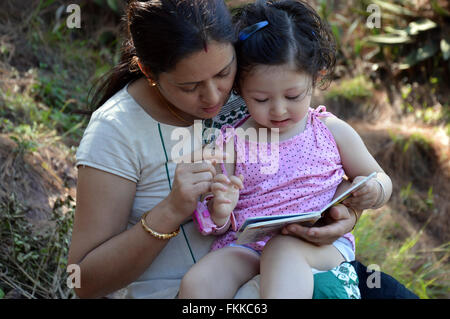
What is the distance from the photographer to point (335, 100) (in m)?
5.93

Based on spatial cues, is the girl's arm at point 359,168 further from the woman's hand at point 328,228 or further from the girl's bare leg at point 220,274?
the girl's bare leg at point 220,274

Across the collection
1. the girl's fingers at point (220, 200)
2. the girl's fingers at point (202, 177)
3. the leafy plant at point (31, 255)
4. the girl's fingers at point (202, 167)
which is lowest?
the leafy plant at point (31, 255)

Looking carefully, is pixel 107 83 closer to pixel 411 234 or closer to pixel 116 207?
pixel 116 207

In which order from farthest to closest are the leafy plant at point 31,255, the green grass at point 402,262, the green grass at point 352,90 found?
1. the green grass at point 352,90
2. the green grass at point 402,262
3. the leafy plant at point 31,255

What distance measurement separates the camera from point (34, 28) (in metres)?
5.09


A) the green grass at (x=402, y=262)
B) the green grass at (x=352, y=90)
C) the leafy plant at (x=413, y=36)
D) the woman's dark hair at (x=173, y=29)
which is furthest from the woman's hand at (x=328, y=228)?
the leafy plant at (x=413, y=36)

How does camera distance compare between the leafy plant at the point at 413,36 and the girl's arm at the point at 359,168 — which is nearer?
the girl's arm at the point at 359,168

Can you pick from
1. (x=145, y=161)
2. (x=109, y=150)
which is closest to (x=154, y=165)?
(x=145, y=161)

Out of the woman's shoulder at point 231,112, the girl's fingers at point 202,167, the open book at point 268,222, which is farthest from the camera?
the woman's shoulder at point 231,112

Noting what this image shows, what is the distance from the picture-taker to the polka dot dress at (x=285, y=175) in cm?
180

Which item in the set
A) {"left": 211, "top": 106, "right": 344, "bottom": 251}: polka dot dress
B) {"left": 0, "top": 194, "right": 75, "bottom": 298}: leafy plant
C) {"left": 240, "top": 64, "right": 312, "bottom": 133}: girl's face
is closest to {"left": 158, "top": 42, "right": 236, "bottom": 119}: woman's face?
{"left": 240, "top": 64, "right": 312, "bottom": 133}: girl's face

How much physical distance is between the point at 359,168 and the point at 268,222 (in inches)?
21.9

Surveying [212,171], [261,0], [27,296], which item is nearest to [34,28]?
[27,296]

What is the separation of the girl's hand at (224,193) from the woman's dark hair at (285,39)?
1.34ft
